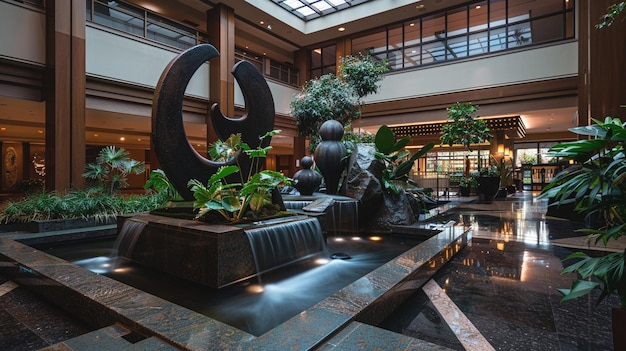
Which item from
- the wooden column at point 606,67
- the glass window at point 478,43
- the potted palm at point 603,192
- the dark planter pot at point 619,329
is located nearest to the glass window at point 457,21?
the glass window at point 478,43

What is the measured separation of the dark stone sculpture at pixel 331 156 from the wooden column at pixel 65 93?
5.87m

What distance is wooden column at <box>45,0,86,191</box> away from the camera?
7929 millimetres

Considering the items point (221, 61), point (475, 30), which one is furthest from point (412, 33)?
point (221, 61)

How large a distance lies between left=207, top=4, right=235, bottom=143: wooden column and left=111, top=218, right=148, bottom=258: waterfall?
8266 millimetres

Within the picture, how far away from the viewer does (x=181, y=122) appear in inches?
158

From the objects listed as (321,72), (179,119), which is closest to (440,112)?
(321,72)

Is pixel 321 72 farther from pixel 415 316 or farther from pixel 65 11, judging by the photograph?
pixel 415 316

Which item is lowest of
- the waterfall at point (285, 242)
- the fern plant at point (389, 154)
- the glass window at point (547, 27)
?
the waterfall at point (285, 242)

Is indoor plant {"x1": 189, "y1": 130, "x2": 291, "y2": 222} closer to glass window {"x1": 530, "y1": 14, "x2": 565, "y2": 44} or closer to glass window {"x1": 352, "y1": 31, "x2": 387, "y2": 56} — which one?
glass window {"x1": 530, "y1": 14, "x2": 565, "y2": 44}

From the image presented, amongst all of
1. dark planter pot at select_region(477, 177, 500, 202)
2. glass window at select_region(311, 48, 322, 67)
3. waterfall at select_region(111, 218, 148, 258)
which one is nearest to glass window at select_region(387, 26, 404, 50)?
glass window at select_region(311, 48, 322, 67)

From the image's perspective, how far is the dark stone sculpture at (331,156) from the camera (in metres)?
7.25

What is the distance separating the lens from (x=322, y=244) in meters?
4.23

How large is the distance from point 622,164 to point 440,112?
42.7 feet

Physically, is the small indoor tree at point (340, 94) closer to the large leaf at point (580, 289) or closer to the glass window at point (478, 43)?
the glass window at point (478, 43)
